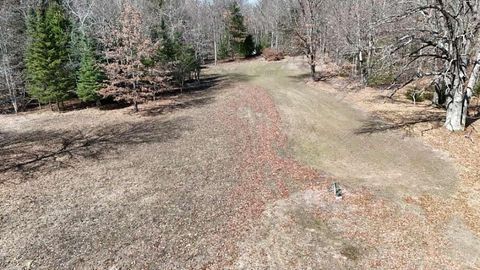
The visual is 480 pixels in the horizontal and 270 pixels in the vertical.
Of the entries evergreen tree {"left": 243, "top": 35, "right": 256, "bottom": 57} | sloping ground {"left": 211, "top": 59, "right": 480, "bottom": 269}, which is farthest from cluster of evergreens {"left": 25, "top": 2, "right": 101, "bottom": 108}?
evergreen tree {"left": 243, "top": 35, "right": 256, "bottom": 57}

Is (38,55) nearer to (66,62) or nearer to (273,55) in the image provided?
(66,62)

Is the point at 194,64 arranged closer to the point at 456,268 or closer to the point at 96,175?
the point at 96,175

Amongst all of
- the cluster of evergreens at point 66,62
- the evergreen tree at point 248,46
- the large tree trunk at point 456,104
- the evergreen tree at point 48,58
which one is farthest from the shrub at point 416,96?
the evergreen tree at point 248,46

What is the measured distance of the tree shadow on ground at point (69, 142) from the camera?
51.8 ft

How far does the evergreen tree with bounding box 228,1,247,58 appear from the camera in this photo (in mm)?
59344

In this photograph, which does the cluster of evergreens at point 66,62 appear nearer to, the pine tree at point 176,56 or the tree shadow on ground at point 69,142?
the pine tree at point 176,56

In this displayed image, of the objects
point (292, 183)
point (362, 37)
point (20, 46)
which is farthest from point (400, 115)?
point (20, 46)

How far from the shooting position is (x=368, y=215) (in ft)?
35.9

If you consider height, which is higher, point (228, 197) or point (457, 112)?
point (457, 112)

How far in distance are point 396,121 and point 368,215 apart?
1178 cm

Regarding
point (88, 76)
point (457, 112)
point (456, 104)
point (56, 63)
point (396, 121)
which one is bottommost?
point (396, 121)

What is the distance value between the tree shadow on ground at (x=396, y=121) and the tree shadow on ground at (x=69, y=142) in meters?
11.1

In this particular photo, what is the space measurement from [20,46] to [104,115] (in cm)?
1009

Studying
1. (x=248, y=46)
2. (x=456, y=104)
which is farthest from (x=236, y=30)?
(x=456, y=104)
